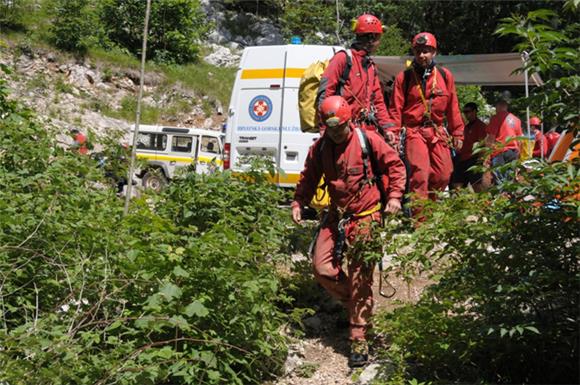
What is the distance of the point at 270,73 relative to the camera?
11.5 metres

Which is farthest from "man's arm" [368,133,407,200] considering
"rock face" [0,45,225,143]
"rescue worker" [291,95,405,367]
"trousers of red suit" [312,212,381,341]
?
"rock face" [0,45,225,143]

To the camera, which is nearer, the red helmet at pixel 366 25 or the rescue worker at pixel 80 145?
the red helmet at pixel 366 25

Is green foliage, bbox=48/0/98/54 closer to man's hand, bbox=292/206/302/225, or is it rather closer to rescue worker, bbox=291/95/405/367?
man's hand, bbox=292/206/302/225

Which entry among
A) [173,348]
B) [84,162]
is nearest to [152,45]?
[84,162]

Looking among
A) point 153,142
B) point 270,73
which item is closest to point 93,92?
point 153,142

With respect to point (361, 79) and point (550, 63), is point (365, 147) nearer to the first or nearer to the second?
point (361, 79)

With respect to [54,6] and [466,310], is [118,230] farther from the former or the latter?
[54,6]

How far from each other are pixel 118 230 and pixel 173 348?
92 cm

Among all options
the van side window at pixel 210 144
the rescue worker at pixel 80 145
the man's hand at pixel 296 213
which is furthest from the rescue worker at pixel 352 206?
the van side window at pixel 210 144

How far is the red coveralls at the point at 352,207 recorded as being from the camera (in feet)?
16.8

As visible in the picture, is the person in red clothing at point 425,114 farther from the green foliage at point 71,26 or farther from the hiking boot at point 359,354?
the green foliage at point 71,26

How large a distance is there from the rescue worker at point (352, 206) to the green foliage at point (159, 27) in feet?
95.8

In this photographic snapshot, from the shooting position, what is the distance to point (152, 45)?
34.2 m

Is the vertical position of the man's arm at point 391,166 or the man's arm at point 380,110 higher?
the man's arm at point 380,110
